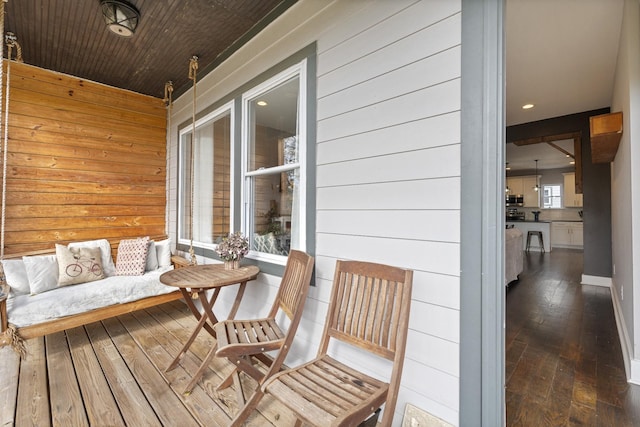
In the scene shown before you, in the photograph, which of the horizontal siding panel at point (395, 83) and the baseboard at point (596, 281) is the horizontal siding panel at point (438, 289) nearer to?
the horizontal siding panel at point (395, 83)

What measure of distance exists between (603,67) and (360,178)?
3736 mm

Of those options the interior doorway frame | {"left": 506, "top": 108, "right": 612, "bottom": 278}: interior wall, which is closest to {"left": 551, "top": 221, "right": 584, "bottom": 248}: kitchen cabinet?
{"left": 506, "top": 108, "right": 612, "bottom": 278}: interior wall

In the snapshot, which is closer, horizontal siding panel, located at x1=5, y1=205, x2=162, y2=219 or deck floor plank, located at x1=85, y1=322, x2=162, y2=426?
deck floor plank, located at x1=85, y1=322, x2=162, y2=426

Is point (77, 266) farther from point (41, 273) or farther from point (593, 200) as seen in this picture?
point (593, 200)

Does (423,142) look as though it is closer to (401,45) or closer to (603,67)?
(401,45)

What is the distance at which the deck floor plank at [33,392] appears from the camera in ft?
5.60

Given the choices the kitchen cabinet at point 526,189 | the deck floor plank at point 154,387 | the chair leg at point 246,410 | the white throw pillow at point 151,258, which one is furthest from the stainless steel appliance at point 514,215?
the deck floor plank at point 154,387

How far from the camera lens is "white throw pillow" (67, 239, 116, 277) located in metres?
3.31

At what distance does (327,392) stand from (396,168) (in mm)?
1157

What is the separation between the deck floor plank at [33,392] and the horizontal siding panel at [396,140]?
7.74ft

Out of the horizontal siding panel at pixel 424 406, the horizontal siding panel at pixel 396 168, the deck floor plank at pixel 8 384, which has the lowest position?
the deck floor plank at pixel 8 384

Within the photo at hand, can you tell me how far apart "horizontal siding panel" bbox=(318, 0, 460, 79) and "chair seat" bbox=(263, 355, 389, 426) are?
1660mm

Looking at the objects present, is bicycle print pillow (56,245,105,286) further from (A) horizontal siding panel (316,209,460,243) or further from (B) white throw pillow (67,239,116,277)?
(A) horizontal siding panel (316,209,460,243)

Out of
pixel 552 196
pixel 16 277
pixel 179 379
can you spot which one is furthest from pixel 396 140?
pixel 552 196
